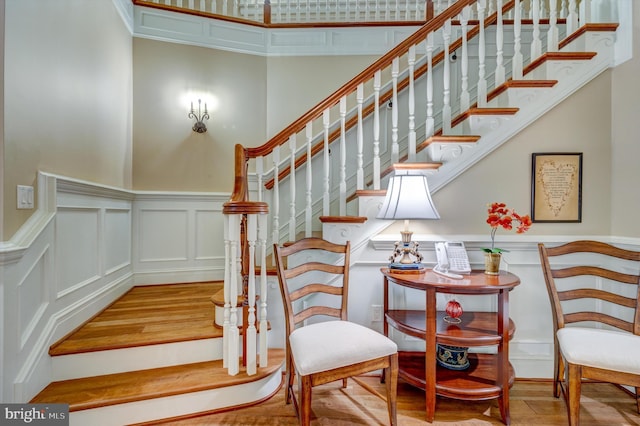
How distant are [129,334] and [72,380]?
0.34 m

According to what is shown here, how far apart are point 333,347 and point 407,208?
90 cm

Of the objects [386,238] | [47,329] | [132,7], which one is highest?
[132,7]

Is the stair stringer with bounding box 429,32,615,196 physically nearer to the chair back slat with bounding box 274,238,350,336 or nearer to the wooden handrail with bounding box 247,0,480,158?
the wooden handrail with bounding box 247,0,480,158

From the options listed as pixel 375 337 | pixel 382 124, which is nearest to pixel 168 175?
pixel 382 124

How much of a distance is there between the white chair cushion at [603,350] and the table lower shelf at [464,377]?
377 mm

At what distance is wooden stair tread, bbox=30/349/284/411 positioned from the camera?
5.11 feet

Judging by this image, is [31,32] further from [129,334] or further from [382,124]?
[382,124]

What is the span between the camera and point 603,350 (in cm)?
149

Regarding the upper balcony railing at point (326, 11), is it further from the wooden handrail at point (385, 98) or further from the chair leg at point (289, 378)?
the chair leg at point (289, 378)

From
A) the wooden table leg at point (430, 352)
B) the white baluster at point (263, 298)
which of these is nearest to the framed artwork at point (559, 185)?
the wooden table leg at point (430, 352)

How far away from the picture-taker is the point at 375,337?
62.9 inches

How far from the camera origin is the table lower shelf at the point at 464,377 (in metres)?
1.67

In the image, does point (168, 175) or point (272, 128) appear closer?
point (168, 175)

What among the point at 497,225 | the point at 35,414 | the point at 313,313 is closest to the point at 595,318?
the point at 497,225
